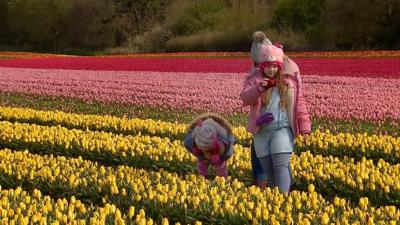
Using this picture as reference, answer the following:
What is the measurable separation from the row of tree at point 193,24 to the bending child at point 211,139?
33.9m

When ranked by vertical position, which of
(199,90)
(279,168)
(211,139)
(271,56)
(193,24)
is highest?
(193,24)

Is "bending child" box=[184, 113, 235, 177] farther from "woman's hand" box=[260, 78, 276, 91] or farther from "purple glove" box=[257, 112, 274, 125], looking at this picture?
"woman's hand" box=[260, 78, 276, 91]

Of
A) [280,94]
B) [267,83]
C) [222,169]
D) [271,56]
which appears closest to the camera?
[267,83]

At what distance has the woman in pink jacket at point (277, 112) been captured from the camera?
593cm

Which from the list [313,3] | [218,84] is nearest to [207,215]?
[218,84]

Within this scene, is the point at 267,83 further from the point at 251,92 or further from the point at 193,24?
the point at 193,24

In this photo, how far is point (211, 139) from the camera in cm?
647

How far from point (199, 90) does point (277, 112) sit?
1115 centimetres

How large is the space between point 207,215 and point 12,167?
9.80ft

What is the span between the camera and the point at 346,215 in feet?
16.5

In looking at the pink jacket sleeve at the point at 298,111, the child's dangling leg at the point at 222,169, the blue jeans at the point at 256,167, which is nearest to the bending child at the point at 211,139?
the child's dangling leg at the point at 222,169

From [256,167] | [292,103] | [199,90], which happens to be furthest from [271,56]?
[199,90]

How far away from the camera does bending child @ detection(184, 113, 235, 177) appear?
21.2 ft

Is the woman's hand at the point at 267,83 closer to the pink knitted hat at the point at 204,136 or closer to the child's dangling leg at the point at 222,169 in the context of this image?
the pink knitted hat at the point at 204,136
